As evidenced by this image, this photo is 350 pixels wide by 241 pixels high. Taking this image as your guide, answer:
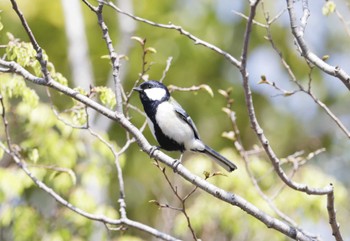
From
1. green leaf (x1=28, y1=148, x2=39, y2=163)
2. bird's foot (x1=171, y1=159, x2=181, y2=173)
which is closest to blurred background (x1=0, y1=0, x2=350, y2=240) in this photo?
green leaf (x1=28, y1=148, x2=39, y2=163)

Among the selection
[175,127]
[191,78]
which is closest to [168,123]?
[175,127]

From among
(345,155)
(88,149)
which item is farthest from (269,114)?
(88,149)

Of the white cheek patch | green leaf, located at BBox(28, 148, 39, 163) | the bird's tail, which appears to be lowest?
green leaf, located at BBox(28, 148, 39, 163)

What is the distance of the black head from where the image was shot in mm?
4301

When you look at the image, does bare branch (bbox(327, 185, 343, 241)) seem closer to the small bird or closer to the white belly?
the small bird

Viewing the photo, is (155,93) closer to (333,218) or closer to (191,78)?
(333,218)

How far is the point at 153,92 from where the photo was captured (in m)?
4.32

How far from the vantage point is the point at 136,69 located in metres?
9.64

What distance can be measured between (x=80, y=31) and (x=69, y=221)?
4521 mm

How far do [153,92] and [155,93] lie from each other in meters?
0.02

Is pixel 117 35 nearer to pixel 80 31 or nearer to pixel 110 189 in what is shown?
pixel 80 31

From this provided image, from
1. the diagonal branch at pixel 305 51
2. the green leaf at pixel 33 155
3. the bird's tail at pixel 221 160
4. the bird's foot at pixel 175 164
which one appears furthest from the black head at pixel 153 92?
the diagonal branch at pixel 305 51

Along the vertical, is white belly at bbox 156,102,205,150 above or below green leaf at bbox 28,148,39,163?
above

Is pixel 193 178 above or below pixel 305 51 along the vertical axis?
below
